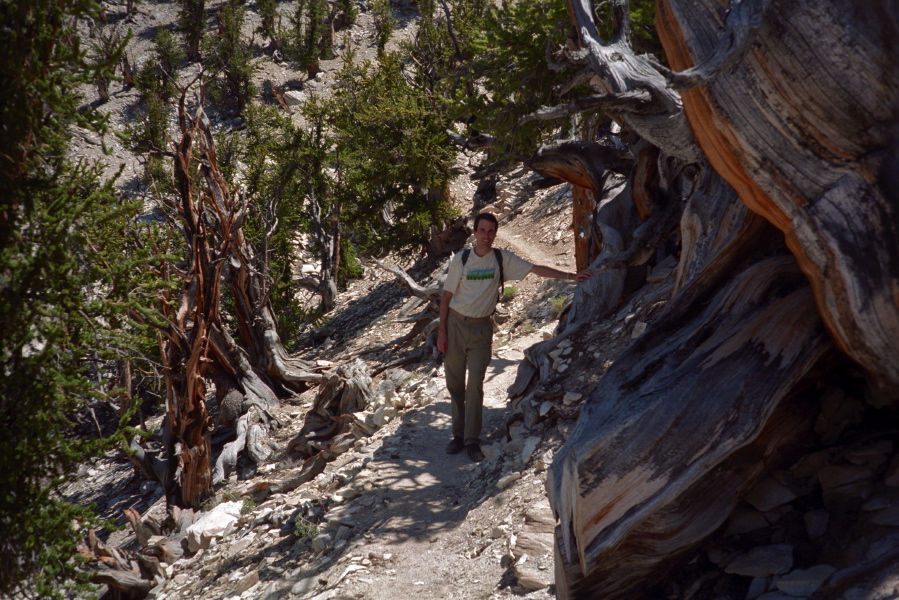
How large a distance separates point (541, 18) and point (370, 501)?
18.7 feet

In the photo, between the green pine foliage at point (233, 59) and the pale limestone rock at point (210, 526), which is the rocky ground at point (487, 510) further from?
the green pine foliage at point (233, 59)

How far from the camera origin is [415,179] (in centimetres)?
1420

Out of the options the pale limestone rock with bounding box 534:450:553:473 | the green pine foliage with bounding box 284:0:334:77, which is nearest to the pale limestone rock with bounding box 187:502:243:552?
the pale limestone rock with bounding box 534:450:553:473

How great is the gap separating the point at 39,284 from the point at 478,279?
8.86ft

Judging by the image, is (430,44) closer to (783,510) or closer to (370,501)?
(370,501)

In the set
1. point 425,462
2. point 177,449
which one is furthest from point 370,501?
point 177,449

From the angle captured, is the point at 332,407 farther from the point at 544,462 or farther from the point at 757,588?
the point at 757,588

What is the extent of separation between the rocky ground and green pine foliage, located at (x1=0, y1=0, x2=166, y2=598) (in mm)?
1281

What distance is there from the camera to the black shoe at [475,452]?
5250mm

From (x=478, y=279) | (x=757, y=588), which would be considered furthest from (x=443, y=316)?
(x=757, y=588)

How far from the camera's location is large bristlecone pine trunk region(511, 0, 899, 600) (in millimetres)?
2512

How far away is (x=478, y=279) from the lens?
15.7ft

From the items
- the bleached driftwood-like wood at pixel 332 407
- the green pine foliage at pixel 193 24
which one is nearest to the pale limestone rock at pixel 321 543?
the bleached driftwood-like wood at pixel 332 407

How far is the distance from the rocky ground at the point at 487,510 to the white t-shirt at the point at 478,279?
1.05 meters
